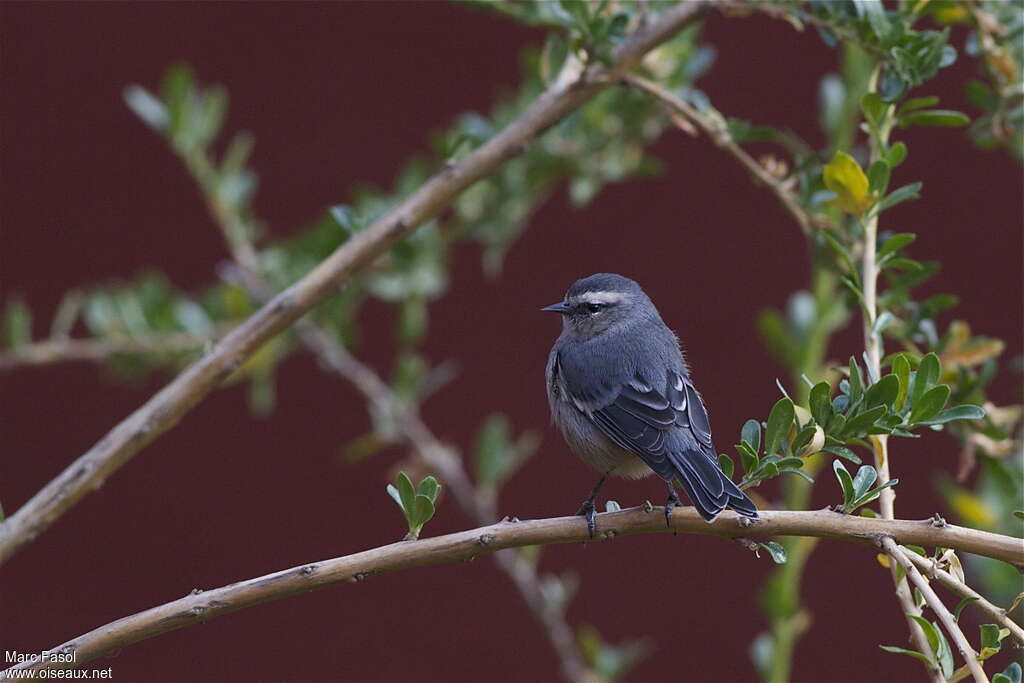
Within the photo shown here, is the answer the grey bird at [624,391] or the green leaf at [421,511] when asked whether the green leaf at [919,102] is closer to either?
the grey bird at [624,391]

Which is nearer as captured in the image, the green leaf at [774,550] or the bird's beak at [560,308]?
the green leaf at [774,550]

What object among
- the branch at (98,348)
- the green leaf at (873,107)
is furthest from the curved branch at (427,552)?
the branch at (98,348)

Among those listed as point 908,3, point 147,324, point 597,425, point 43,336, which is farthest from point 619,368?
point 43,336

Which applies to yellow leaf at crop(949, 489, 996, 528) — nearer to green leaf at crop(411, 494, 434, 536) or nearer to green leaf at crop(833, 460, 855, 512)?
green leaf at crop(833, 460, 855, 512)

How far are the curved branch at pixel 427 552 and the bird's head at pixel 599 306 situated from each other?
1.85 m

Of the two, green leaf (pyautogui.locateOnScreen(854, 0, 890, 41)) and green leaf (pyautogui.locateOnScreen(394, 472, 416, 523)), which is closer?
green leaf (pyautogui.locateOnScreen(394, 472, 416, 523))

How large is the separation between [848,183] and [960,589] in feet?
3.05

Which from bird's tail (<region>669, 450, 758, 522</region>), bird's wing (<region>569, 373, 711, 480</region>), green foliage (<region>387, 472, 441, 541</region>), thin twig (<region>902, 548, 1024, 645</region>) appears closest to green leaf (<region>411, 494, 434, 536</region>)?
green foliage (<region>387, 472, 441, 541</region>)

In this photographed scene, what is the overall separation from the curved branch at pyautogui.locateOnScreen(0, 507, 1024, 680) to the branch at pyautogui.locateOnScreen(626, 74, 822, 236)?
106 cm

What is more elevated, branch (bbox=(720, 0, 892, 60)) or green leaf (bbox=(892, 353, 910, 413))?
branch (bbox=(720, 0, 892, 60))

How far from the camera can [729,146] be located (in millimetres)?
2732

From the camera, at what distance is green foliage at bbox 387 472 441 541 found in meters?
1.88

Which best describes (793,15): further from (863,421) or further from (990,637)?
(990,637)

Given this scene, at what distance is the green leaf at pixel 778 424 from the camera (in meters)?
1.97
